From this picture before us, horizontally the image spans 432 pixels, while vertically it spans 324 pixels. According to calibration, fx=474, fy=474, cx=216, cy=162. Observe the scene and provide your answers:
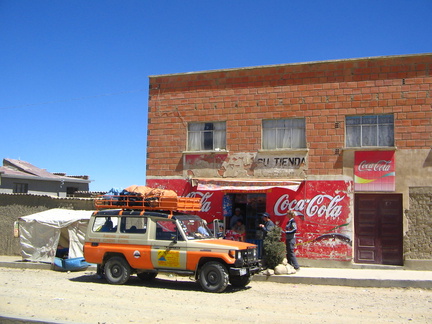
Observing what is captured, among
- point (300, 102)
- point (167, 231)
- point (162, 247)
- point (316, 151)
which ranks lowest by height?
point (162, 247)

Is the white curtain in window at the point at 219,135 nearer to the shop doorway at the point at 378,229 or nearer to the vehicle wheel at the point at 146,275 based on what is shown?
the shop doorway at the point at 378,229

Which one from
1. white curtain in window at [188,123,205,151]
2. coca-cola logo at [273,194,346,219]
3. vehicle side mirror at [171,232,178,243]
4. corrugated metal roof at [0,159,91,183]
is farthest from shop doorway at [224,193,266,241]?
corrugated metal roof at [0,159,91,183]

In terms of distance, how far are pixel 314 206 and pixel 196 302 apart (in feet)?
23.1

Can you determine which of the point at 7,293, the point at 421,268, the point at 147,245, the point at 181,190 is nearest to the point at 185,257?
the point at 147,245

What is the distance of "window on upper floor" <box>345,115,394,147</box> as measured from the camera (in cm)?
1526

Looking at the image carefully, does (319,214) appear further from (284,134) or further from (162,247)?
(162,247)

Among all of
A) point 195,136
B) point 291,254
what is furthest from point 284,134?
point 291,254

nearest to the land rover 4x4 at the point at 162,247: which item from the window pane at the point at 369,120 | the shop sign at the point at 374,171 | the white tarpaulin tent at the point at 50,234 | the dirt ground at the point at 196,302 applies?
the dirt ground at the point at 196,302

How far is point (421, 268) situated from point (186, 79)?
1030 centimetres

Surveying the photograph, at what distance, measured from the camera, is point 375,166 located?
15.1m

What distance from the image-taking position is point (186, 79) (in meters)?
17.8

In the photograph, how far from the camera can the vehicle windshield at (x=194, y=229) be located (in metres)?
11.6

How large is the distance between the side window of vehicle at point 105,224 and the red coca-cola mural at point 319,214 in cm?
572

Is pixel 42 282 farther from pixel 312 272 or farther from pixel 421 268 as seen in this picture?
pixel 421 268
